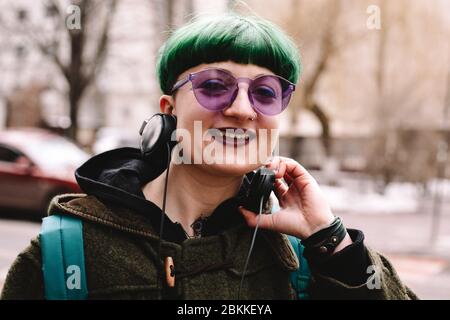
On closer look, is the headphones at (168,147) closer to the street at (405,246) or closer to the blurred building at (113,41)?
the street at (405,246)

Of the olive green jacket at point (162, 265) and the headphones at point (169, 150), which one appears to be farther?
the headphones at point (169, 150)

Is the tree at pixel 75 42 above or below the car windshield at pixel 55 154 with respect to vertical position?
above

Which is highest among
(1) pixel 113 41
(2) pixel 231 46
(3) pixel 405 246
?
(1) pixel 113 41

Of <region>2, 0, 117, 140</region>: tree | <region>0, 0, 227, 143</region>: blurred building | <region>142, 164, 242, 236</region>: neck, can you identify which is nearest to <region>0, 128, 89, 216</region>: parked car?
<region>0, 0, 227, 143</region>: blurred building

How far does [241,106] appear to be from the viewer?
1.31 m

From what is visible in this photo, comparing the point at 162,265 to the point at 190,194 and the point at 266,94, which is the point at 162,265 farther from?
the point at 266,94

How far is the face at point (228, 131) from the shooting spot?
4.32 ft

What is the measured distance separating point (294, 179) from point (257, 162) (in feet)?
0.59

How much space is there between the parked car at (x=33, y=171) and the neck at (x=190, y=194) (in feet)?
26.1

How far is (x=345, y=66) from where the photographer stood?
18.0m

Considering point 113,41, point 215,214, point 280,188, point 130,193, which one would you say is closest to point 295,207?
point 280,188

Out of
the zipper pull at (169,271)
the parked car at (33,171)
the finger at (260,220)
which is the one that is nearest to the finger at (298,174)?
the finger at (260,220)

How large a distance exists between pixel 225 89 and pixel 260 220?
35cm

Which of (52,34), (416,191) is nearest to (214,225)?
(52,34)
